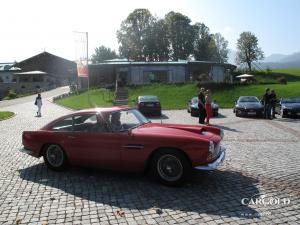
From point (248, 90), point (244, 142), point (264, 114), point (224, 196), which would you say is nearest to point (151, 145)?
point (224, 196)

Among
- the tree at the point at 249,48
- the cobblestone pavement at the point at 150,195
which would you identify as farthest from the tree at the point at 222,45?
the cobblestone pavement at the point at 150,195

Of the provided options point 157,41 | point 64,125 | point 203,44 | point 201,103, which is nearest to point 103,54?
point 157,41

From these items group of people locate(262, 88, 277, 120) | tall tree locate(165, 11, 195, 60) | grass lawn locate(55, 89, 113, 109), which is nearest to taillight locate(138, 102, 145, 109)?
group of people locate(262, 88, 277, 120)

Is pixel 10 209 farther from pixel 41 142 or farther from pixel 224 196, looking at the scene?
pixel 224 196

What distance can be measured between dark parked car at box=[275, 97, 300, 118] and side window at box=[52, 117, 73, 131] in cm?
1531

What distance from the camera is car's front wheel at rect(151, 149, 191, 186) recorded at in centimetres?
698

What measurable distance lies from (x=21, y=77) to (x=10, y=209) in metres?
69.3

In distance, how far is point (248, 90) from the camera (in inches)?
1458

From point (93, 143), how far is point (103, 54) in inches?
3665

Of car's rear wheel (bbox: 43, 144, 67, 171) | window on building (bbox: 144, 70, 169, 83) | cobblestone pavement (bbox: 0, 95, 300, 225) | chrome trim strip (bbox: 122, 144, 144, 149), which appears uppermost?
window on building (bbox: 144, 70, 169, 83)

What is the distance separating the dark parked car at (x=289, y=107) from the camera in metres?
20.2

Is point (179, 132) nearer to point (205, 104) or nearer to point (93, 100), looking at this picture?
point (205, 104)

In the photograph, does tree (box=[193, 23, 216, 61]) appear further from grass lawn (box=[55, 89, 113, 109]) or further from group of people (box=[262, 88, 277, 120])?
group of people (box=[262, 88, 277, 120])

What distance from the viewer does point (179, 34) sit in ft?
263
